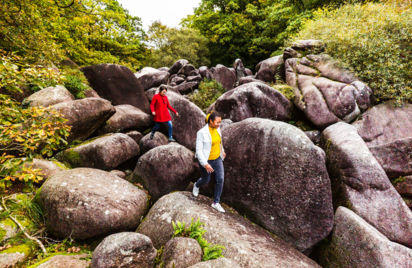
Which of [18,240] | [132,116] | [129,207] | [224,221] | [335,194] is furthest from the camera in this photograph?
[132,116]

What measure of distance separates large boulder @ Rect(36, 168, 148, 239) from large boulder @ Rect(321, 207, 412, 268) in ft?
18.0

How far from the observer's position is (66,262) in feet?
12.0

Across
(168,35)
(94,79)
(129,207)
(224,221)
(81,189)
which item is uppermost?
(168,35)

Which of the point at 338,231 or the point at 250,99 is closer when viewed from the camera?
the point at 338,231

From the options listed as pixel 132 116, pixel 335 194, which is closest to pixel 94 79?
pixel 132 116

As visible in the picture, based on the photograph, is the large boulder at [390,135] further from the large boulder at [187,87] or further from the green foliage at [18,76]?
the large boulder at [187,87]

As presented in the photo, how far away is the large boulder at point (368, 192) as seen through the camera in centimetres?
507

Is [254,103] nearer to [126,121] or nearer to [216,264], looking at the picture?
[126,121]

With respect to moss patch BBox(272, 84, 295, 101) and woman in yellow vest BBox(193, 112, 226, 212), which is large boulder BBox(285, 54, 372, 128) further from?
woman in yellow vest BBox(193, 112, 226, 212)

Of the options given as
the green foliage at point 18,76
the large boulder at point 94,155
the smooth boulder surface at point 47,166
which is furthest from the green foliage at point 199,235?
the smooth boulder surface at point 47,166

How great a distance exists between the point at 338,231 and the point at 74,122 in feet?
31.6

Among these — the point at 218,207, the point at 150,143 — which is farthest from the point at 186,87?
the point at 218,207

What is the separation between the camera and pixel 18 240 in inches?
157

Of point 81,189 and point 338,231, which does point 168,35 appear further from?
point 338,231
